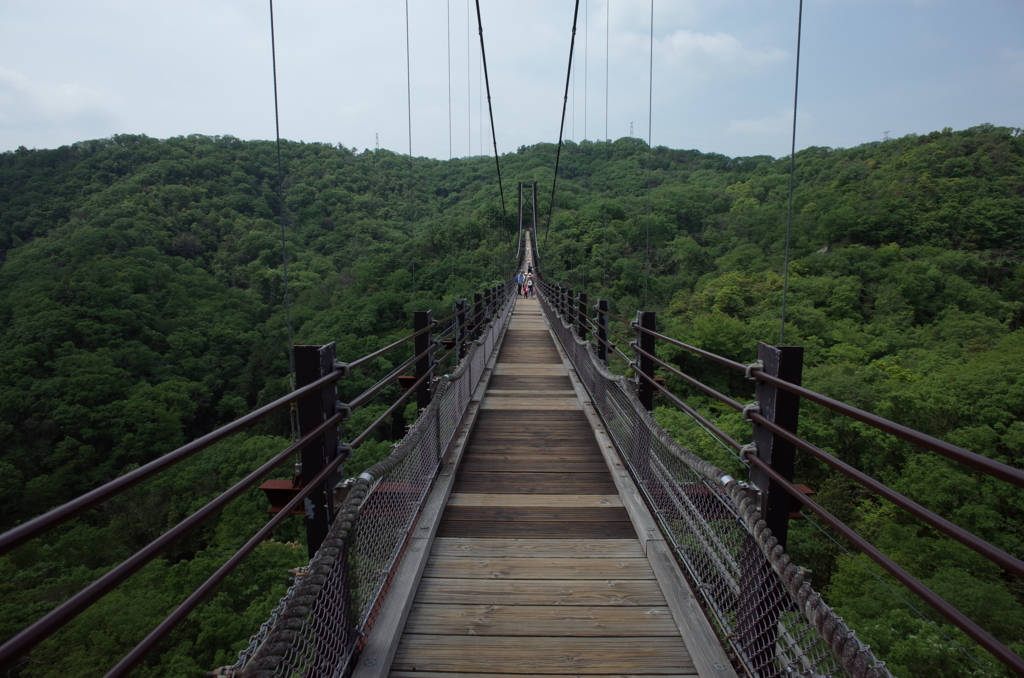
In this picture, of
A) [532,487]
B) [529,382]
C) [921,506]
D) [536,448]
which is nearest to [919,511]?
[921,506]

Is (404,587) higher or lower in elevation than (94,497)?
lower

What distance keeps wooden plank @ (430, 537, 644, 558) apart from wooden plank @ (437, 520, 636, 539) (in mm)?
54

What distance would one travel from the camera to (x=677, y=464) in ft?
7.63

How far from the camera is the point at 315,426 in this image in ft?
5.66

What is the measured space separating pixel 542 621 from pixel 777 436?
106 centimetres

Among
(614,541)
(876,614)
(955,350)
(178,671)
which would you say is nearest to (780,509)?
(614,541)

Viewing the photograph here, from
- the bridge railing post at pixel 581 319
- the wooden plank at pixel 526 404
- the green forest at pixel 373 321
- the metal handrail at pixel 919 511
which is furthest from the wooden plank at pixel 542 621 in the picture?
the green forest at pixel 373 321

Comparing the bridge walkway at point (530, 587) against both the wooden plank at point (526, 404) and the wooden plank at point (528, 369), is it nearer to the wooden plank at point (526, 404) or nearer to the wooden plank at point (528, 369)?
the wooden plank at point (526, 404)

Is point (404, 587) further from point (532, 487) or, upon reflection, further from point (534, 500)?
point (532, 487)

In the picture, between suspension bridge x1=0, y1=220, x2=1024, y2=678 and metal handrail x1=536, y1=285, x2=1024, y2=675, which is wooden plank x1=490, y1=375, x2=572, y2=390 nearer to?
suspension bridge x1=0, y1=220, x2=1024, y2=678

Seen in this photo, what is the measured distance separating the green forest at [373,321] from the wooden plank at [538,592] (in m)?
10.1

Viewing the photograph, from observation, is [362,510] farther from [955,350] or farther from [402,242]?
[402,242]

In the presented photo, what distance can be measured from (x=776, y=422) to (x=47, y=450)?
90.9 ft

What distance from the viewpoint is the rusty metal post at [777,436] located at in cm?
163
